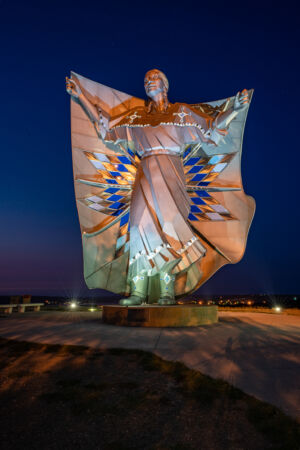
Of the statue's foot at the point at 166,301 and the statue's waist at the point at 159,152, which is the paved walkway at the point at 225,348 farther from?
the statue's waist at the point at 159,152

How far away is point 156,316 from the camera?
285 inches

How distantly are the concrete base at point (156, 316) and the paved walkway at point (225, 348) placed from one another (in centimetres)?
46

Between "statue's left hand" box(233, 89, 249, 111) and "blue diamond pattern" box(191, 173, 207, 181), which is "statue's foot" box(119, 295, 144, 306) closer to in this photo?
"blue diamond pattern" box(191, 173, 207, 181)

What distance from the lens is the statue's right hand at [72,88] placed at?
870 centimetres

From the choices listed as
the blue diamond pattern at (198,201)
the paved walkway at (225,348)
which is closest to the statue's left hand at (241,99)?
the blue diamond pattern at (198,201)

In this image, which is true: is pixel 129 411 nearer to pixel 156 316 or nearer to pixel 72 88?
pixel 156 316

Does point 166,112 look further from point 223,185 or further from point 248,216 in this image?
point 248,216

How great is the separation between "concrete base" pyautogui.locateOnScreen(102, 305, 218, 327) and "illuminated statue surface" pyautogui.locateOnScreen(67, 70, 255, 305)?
2.31 feet

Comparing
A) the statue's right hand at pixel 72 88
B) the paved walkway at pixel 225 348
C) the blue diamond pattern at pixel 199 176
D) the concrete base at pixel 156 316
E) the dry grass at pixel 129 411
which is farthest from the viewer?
the blue diamond pattern at pixel 199 176

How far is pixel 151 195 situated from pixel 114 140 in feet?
6.68

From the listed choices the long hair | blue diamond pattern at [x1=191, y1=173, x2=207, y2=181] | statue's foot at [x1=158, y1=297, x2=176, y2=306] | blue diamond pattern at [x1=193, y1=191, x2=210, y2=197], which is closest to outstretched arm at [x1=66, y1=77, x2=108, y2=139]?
the long hair

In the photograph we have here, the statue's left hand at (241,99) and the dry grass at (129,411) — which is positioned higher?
the statue's left hand at (241,99)

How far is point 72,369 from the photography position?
3.90 m

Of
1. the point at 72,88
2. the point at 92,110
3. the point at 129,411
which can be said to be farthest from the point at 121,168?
the point at 129,411
